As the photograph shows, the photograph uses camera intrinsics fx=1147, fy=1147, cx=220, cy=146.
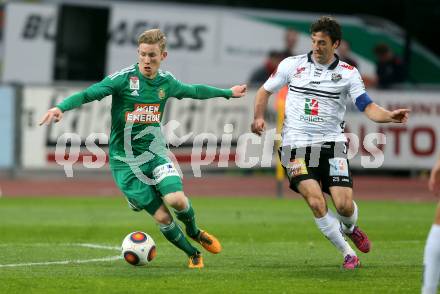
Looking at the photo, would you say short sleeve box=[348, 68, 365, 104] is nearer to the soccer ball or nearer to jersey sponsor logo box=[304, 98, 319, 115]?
jersey sponsor logo box=[304, 98, 319, 115]

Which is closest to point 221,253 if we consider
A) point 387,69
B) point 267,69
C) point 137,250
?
point 137,250

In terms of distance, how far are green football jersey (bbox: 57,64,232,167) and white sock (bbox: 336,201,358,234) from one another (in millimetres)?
2019

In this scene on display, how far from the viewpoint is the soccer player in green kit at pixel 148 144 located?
1144 centimetres

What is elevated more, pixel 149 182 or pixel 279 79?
pixel 279 79

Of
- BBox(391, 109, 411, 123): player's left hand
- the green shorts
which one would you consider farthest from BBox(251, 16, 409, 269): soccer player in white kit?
the green shorts

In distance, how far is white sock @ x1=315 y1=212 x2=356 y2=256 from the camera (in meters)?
11.6

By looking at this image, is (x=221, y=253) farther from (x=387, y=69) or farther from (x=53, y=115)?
(x=387, y=69)

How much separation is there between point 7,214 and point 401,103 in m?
9.76

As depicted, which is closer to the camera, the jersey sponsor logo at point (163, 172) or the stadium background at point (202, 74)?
the jersey sponsor logo at point (163, 172)

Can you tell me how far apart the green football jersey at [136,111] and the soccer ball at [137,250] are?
819mm

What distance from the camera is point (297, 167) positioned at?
1179 cm

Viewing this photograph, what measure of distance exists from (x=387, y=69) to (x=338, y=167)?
44.4 ft

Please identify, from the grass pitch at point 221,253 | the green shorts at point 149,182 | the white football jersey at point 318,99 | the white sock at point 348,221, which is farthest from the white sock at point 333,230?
the green shorts at point 149,182

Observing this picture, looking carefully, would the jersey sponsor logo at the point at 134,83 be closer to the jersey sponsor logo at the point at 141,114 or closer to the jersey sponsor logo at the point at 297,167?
the jersey sponsor logo at the point at 141,114
